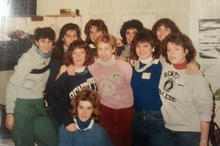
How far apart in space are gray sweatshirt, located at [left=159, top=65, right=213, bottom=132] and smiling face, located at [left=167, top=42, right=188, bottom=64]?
1.4 inches

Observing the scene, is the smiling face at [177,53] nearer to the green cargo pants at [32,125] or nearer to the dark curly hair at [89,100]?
the dark curly hair at [89,100]

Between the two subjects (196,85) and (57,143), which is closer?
(196,85)

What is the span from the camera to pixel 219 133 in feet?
3.22

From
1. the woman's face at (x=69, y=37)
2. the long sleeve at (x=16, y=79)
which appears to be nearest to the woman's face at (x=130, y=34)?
the woman's face at (x=69, y=37)

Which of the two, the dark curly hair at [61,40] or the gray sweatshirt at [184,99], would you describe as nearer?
the gray sweatshirt at [184,99]

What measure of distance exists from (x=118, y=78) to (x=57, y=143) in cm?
38

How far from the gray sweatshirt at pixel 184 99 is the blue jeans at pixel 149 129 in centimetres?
3

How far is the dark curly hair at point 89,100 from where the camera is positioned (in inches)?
39.9

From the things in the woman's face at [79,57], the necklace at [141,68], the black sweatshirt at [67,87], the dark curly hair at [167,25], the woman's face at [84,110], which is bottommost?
the woman's face at [84,110]

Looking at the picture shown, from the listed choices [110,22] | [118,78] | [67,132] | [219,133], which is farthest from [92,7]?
[219,133]

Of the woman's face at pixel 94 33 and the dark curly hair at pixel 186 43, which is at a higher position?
the woman's face at pixel 94 33

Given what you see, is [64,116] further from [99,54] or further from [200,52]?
[200,52]

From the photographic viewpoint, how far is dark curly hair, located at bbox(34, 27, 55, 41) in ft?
3.41

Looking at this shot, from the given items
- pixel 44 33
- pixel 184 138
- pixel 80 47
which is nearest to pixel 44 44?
pixel 44 33
